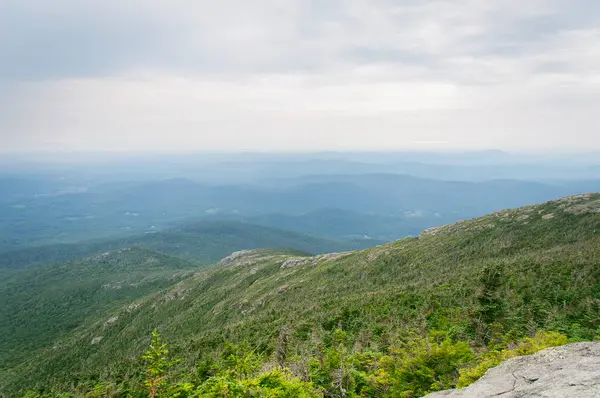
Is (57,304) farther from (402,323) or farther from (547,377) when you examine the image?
(547,377)

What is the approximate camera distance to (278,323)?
33844mm

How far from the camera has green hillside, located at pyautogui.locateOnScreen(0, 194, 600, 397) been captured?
1284 centimetres

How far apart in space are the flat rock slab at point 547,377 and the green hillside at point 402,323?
150 cm

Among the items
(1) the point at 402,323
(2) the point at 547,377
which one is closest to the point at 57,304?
(1) the point at 402,323

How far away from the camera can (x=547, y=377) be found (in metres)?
8.12

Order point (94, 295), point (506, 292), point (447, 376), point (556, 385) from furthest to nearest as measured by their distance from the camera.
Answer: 1. point (94, 295)
2. point (506, 292)
3. point (447, 376)
4. point (556, 385)

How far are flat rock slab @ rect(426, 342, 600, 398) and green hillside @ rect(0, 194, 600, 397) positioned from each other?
150cm

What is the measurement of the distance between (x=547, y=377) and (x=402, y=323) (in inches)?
626

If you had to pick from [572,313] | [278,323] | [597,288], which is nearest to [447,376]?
[572,313]

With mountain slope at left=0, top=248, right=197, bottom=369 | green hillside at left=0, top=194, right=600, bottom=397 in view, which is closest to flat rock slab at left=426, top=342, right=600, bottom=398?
green hillside at left=0, top=194, right=600, bottom=397

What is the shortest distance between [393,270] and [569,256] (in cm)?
2719

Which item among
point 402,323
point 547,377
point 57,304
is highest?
point 547,377

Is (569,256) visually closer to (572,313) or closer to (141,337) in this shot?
(572,313)

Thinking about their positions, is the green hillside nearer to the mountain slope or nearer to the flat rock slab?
the flat rock slab
